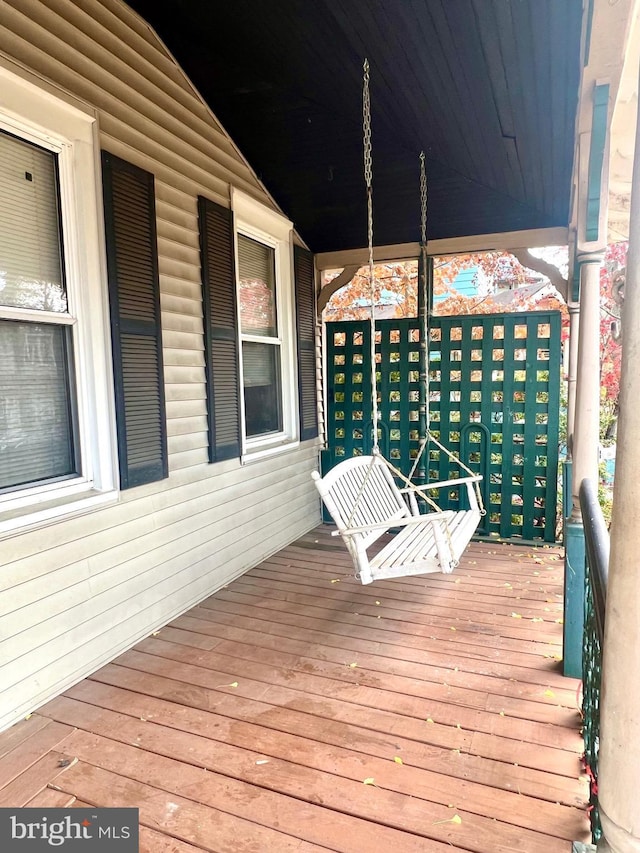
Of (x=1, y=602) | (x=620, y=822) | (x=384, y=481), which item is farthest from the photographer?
(x=384, y=481)

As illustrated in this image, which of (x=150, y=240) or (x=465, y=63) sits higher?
(x=465, y=63)

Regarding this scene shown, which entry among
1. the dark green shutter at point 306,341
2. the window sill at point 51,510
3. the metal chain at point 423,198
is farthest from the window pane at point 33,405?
the metal chain at point 423,198

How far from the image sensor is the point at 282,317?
433 cm

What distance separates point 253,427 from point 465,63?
258 centimetres

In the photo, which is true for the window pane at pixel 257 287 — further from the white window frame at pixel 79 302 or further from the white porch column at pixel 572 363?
the white porch column at pixel 572 363

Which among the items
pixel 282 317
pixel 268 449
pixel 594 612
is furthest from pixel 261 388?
pixel 594 612

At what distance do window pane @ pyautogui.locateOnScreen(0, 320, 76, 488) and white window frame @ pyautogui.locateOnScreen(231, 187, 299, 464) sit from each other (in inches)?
60.5

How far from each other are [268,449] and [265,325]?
3.27 feet

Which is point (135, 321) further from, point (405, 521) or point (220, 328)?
point (405, 521)

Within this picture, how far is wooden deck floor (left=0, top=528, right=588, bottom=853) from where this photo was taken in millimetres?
1567

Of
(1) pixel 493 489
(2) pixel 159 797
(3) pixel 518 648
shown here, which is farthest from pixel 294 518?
(2) pixel 159 797

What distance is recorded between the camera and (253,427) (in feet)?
13.0

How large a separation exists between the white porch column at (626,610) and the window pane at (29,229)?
2.24 meters

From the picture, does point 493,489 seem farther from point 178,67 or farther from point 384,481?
point 178,67
